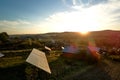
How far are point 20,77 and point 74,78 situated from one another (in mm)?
9216

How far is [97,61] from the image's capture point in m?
47.6

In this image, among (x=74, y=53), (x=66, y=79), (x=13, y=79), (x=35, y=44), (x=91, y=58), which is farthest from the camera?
(x=35, y=44)

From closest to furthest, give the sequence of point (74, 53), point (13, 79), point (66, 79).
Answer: point (13, 79) → point (66, 79) → point (74, 53)

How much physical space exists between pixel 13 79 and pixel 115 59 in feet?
123

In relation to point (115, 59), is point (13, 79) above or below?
above

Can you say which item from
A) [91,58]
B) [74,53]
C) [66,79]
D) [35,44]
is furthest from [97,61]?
[35,44]

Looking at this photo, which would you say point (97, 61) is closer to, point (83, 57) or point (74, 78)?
point (83, 57)

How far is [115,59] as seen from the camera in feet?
176

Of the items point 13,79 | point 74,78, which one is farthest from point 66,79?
point 13,79

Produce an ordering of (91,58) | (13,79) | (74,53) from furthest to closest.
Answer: (74,53)
(91,58)
(13,79)

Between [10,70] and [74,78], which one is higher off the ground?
[10,70]

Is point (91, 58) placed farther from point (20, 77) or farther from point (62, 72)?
point (20, 77)

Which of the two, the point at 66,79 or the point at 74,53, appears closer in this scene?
the point at 66,79

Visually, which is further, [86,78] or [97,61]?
[97,61]
